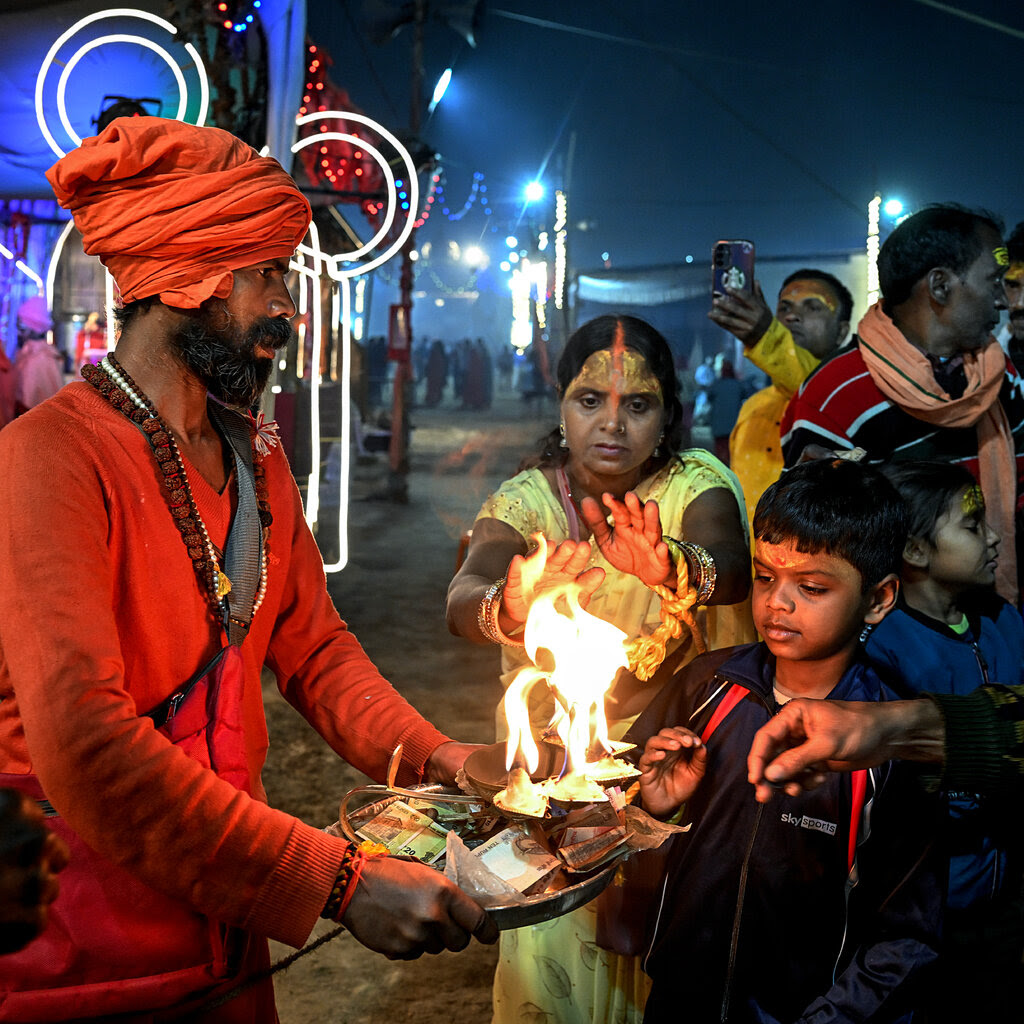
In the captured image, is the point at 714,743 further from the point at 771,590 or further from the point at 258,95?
the point at 258,95

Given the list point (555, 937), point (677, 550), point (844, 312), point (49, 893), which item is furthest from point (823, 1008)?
point (844, 312)

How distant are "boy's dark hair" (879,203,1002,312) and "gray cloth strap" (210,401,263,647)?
2649mm

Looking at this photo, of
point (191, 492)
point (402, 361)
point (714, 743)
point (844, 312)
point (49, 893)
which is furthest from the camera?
point (402, 361)

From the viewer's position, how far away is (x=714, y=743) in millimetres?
2309

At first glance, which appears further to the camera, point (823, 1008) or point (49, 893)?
point (823, 1008)

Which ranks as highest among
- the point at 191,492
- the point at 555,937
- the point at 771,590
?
the point at 191,492

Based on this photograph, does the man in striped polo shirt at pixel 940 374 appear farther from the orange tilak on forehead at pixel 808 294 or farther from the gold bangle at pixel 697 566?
the orange tilak on forehead at pixel 808 294

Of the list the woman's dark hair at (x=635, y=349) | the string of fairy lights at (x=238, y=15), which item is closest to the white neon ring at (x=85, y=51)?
the string of fairy lights at (x=238, y=15)

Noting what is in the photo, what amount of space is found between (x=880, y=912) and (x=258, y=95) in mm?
6907

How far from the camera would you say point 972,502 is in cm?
296

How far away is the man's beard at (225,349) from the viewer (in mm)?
1872

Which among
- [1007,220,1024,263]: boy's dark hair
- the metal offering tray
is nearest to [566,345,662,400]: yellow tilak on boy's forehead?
the metal offering tray

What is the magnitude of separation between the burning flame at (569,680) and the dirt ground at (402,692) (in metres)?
1.96

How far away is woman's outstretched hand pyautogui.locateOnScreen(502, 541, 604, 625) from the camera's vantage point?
212 cm
